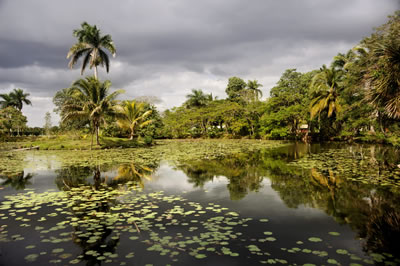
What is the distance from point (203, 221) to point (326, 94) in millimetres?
26771

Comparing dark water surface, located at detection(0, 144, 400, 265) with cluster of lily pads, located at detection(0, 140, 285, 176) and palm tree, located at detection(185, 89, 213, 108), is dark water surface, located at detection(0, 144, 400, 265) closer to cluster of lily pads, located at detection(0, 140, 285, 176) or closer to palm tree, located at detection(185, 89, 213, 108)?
cluster of lily pads, located at detection(0, 140, 285, 176)

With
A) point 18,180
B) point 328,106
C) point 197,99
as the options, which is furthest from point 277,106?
point 18,180

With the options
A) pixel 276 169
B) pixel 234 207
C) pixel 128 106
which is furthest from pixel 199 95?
pixel 234 207

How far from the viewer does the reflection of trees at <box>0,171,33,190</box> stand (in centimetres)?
781

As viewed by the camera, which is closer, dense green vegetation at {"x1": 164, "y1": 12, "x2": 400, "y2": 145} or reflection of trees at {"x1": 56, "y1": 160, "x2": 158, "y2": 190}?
reflection of trees at {"x1": 56, "y1": 160, "x2": 158, "y2": 190}

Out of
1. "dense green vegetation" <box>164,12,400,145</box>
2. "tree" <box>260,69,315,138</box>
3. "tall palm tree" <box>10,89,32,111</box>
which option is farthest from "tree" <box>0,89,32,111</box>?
"tree" <box>260,69,315,138</box>

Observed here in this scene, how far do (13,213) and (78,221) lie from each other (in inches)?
66.8

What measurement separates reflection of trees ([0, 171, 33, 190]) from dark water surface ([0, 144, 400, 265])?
0.06 m

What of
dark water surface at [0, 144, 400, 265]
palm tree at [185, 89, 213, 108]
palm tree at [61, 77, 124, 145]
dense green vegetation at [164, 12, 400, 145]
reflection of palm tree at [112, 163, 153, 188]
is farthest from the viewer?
palm tree at [185, 89, 213, 108]

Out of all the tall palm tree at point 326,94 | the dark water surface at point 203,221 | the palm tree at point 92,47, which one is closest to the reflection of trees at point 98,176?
the dark water surface at point 203,221

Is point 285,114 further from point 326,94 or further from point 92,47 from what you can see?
point 92,47

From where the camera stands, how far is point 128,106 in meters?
28.8

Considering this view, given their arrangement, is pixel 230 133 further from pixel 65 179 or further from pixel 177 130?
pixel 65 179

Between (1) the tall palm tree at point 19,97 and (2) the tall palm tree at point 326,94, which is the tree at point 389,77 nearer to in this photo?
(2) the tall palm tree at point 326,94
